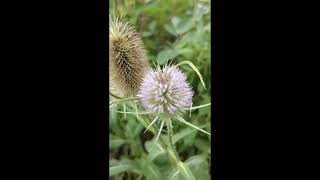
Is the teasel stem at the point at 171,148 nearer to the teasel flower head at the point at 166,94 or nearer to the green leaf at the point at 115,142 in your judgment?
the teasel flower head at the point at 166,94

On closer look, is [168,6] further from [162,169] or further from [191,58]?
[162,169]

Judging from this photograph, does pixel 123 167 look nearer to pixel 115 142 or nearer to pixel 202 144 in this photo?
pixel 115 142

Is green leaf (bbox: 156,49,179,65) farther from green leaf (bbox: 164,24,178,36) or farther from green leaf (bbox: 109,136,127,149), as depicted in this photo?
green leaf (bbox: 109,136,127,149)

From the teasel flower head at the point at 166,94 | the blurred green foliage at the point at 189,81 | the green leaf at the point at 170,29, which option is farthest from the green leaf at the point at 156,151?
the green leaf at the point at 170,29
